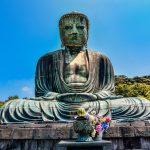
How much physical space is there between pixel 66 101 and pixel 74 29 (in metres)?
2.65

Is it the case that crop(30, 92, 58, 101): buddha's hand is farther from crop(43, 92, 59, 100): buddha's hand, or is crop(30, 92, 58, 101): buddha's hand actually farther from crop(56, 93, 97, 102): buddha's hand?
crop(56, 93, 97, 102): buddha's hand

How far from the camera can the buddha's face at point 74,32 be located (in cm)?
1103

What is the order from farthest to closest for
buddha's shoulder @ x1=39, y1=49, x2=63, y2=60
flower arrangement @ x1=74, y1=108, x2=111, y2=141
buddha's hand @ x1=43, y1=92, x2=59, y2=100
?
buddha's shoulder @ x1=39, y1=49, x2=63, y2=60 → buddha's hand @ x1=43, y1=92, x2=59, y2=100 → flower arrangement @ x1=74, y1=108, x2=111, y2=141

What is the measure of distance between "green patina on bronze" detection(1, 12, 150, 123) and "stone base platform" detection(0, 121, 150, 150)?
152 centimetres

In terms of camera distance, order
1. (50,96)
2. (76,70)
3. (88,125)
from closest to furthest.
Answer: (88,125), (50,96), (76,70)

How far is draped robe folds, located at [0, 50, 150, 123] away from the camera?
29.4ft

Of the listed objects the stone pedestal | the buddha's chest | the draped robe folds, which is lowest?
the stone pedestal

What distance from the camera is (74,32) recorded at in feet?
36.0

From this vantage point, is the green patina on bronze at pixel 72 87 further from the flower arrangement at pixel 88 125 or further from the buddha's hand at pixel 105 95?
the flower arrangement at pixel 88 125

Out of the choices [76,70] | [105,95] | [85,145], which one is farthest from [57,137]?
[76,70]

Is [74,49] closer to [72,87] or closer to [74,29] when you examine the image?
[74,29]

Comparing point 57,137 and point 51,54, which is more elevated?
point 51,54

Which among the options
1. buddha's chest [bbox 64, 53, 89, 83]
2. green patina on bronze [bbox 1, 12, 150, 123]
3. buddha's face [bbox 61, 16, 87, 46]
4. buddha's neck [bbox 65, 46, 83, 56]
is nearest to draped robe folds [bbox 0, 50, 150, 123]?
green patina on bronze [bbox 1, 12, 150, 123]

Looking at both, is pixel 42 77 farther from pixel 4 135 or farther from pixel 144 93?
pixel 144 93
